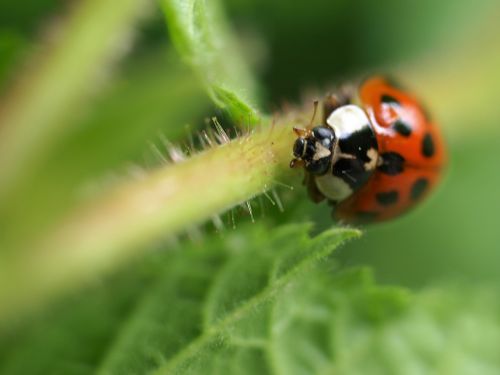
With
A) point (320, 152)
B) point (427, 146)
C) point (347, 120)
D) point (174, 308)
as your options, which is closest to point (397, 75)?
point (427, 146)

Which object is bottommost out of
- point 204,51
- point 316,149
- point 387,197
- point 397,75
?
point 397,75

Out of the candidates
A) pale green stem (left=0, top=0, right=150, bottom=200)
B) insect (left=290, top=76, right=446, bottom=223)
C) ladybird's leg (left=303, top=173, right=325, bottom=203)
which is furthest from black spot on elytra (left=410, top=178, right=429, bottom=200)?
pale green stem (left=0, top=0, right=150, bottom=200)

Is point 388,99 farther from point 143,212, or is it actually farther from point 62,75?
point 62,75

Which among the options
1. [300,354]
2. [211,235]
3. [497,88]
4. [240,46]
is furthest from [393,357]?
[497,88]

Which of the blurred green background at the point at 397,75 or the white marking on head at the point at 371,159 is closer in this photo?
the white marking on head at the point at 371,159

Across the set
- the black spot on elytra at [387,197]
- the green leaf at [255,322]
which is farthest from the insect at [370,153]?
the green leaf at [255,322]

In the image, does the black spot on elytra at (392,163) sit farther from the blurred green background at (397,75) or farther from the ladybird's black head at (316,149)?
the blurred green background at (397,75)
